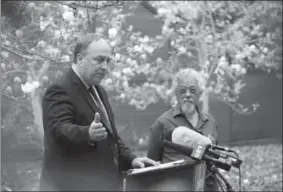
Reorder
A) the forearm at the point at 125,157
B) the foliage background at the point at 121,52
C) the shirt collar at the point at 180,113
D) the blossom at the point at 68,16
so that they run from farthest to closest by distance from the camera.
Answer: the foliage background at the point at 121,52 → the blossom at the point at 68,16 → the shirt collar at the point at 180,113 → the forearm at the point at 125,157

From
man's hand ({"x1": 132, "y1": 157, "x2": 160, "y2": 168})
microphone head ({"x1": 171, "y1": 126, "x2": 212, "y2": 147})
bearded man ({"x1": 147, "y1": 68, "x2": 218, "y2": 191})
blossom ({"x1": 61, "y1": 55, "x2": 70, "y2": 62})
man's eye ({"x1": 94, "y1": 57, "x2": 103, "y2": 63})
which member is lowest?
man's hand ({"x1": 132, "y1": 157, "x2": 160, "y2": 168})

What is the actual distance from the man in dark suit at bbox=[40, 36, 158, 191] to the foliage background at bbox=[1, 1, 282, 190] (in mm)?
1504

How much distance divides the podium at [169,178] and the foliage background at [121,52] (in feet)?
6.60

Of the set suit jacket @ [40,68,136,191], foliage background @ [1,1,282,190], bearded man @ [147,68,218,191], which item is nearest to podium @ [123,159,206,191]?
suit jacket @ [40,68,136,191]

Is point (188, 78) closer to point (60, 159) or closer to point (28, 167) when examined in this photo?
point (60, 159)

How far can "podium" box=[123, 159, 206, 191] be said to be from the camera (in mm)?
2828

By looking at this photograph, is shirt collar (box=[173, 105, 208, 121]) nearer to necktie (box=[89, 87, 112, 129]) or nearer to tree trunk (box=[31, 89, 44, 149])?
necktie (box=[89, 87, 112, 129])

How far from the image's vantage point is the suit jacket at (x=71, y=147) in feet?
9.44

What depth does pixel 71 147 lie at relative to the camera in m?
Answer: 2.89

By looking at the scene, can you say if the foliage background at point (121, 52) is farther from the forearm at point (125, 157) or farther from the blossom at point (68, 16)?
the forearm at point (125, 157)

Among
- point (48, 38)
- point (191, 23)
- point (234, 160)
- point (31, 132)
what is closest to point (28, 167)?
point (31, 132)

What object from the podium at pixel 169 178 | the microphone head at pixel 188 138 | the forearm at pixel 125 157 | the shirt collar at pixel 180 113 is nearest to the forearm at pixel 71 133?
the podium at pixel 169 178

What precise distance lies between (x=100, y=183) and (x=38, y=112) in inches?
132

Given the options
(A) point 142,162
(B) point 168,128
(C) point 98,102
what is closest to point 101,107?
(C) point 98,102
